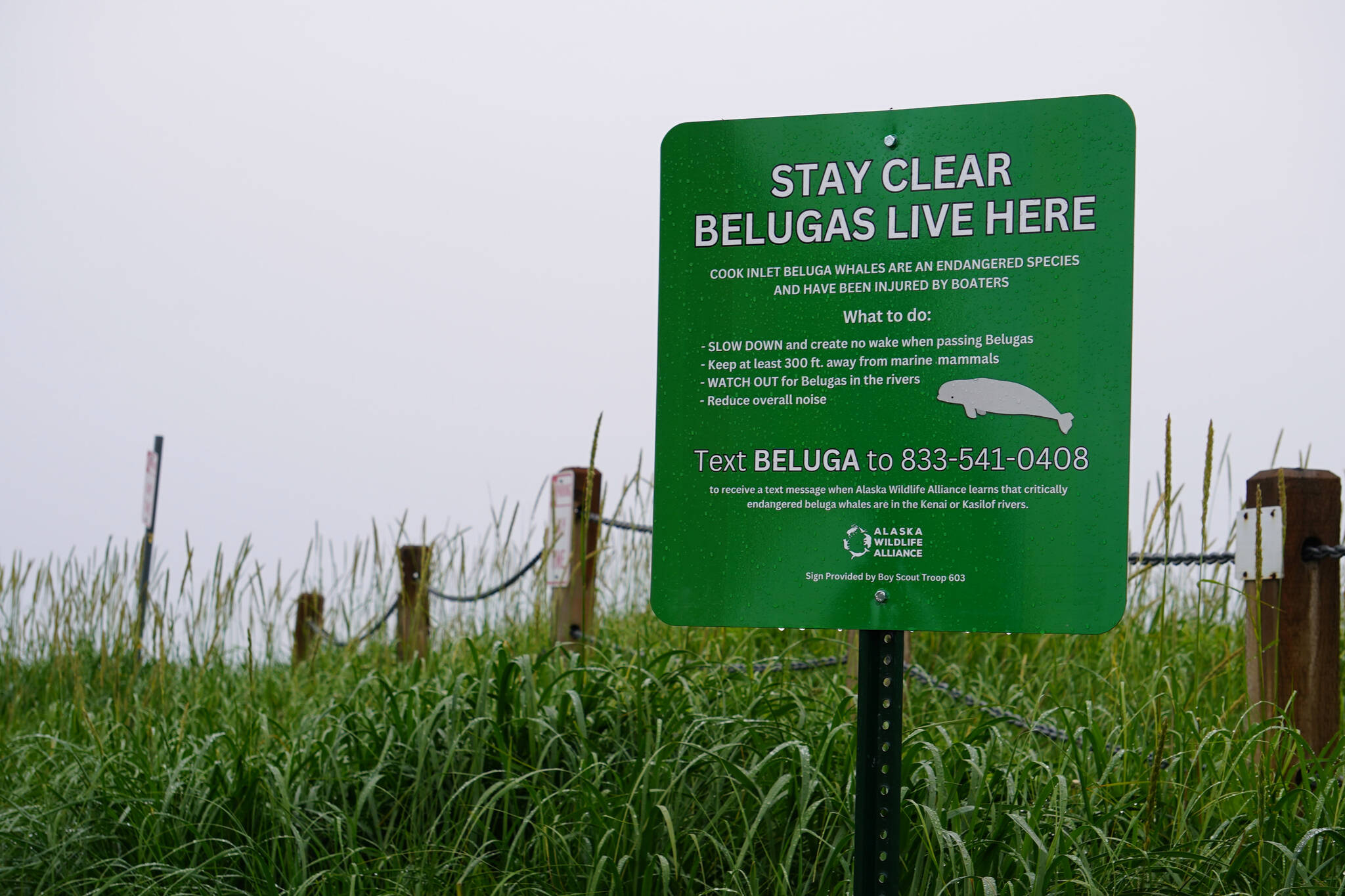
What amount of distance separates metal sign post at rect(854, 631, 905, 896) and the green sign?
15 cm

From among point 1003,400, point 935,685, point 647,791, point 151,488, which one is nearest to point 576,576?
point 935,685

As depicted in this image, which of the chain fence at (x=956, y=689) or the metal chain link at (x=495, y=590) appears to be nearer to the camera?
the chain fence at (x=956, y=689)

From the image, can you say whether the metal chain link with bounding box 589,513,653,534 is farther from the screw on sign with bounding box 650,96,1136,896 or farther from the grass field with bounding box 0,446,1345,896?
the screw on sign with bounding box 650,96,1136,896

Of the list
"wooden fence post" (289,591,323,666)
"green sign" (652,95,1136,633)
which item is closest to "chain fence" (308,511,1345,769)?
"green sign" (652,95,1136,633)

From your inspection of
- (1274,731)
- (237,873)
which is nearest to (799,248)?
(1274,731)

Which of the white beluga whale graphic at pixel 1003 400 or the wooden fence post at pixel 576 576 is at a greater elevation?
the white beluga whale graphic at pixel 1003 400

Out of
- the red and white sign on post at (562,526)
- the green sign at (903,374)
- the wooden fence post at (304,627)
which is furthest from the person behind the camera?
the wooden fence post at (304,627)

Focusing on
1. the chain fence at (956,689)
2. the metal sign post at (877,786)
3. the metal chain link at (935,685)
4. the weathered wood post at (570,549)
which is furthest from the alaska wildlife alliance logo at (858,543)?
the weathered wood post at (570,549)

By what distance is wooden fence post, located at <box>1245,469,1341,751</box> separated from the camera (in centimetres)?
309

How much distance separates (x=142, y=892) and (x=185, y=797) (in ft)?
0.89

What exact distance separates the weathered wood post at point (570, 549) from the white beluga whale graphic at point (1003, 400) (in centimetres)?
231

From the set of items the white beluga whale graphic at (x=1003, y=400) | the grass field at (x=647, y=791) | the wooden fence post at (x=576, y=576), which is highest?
the white beluga whale graphic at (x=1003, y=400)

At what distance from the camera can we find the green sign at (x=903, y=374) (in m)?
2.01

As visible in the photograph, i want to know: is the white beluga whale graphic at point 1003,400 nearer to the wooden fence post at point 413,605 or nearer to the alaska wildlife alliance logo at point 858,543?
the alaska wildlife alliance logo at point 858,543
